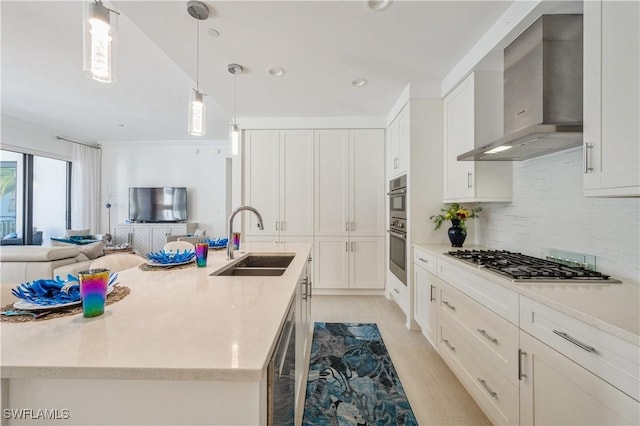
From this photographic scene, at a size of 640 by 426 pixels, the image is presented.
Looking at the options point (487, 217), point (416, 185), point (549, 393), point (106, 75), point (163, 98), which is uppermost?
point (163, 98)

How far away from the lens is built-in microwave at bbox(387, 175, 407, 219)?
301 centimetres

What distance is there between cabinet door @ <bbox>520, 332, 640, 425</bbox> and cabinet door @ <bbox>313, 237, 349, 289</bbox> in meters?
2.72

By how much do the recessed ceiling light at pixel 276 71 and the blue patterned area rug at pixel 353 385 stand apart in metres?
2.57

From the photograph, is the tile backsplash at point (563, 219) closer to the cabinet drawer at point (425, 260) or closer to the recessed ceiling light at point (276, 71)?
the cabinet drawer at point (425, 260)

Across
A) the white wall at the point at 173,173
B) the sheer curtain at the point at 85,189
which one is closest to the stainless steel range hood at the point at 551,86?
the white wall at the point at 173,173

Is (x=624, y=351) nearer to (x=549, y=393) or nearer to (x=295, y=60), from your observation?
(x=549, y=393)

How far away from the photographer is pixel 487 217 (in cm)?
259

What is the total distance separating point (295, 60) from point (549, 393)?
107 inches

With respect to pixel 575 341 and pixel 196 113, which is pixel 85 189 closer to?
pixel 196 113

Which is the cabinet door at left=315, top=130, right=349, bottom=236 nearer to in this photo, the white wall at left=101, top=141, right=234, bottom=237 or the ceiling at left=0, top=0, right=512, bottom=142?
the ceiling at left=0, top=0, right=512, bottom=142

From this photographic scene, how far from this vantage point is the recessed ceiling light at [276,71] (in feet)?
8.45

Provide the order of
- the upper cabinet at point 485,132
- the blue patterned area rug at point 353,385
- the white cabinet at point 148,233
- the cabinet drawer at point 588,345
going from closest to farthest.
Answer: the cabinet drawer at point 588,345 → the blue patterned area rug at point 353,385 → the upper cabinet at point 485,132 → the white cabinet at point 148,233

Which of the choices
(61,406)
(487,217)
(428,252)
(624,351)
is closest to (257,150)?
(428,252)

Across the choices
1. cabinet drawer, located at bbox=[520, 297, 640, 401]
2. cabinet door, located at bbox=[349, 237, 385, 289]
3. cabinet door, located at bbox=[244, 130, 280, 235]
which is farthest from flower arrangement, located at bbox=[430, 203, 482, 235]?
cabinet door, located at bbox=[244, 130, 280, 235]
